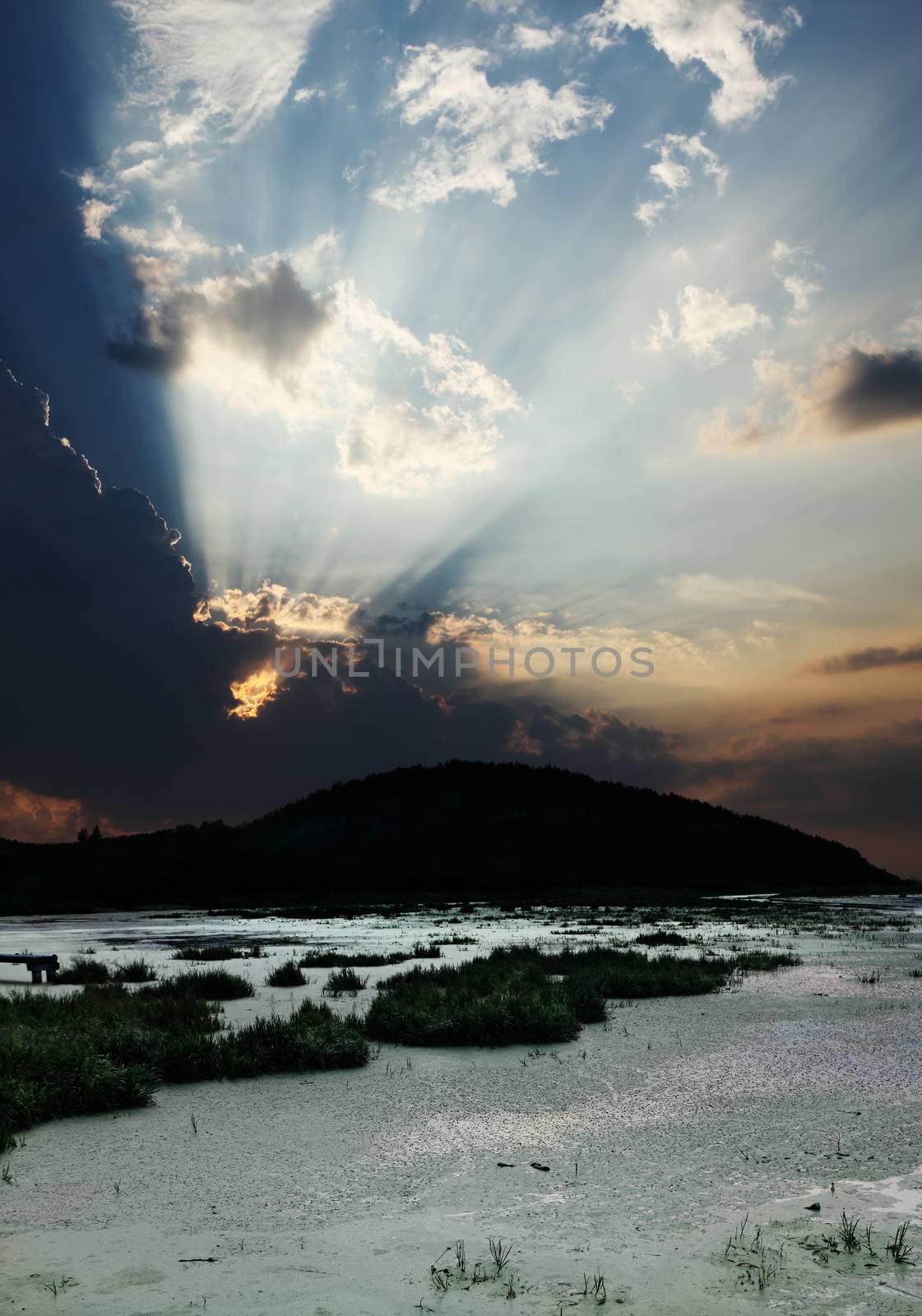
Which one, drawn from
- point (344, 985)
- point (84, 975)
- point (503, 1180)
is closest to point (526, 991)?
point (344, 985)

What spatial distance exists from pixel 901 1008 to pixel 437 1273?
11299mm

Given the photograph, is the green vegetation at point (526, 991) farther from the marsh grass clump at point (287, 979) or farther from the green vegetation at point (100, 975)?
the green vegetation at point (100, 975)

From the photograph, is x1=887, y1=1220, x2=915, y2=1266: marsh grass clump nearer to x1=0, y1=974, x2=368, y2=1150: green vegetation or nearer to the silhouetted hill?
x1=0, y1=974, x2=368, y2=1150: green vegetation

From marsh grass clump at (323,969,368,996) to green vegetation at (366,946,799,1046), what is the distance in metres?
0.44

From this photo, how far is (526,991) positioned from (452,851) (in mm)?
151663

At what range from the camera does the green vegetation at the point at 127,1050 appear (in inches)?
329

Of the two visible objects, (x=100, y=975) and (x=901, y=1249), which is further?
(x=100, y=975)

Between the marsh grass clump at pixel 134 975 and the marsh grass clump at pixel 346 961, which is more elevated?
the marsh grass clump at pixel 134 975

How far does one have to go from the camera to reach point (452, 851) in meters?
163

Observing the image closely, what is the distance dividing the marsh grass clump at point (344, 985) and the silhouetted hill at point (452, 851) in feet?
313

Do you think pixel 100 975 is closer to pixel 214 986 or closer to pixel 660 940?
pixel 214 986

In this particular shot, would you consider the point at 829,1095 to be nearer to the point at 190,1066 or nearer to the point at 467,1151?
the point at 467,1151

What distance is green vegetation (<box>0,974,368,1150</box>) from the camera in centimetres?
836

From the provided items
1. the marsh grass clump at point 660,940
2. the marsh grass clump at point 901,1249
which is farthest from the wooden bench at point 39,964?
the marsh grass clump at point 901,1249
